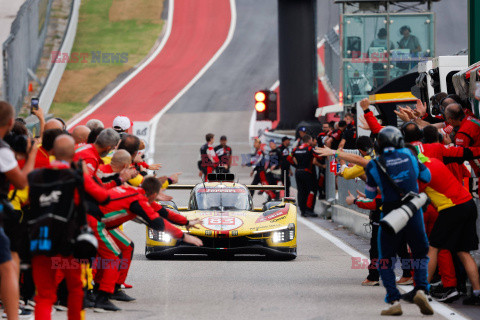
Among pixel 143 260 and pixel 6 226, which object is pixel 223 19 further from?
pixel 6 226

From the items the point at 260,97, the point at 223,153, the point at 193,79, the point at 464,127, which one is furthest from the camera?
the point at 193,79

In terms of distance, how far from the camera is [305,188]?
2444 centimetres

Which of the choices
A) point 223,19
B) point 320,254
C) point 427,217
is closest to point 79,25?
point 223,19

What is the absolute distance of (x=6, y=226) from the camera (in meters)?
9.16

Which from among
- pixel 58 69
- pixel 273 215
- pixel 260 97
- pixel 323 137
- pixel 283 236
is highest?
pixel 58 69

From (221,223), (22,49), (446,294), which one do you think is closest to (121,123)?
Result: (221,223)

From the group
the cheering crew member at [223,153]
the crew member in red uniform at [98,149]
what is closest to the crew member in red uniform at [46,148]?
the crew member in red uniform at [98,149]

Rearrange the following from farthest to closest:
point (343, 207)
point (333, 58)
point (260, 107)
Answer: point (333, 58)
point (260, 107)
point (343, 207)

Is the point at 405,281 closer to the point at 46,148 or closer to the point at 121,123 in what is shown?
the point at 121,123

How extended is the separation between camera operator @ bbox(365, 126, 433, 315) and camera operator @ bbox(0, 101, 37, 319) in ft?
11.2

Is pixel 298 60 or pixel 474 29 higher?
pixel 474 29

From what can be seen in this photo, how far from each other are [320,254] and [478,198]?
455 cm

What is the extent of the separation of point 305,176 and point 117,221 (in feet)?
46.3

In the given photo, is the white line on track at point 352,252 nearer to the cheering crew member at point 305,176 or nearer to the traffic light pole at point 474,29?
the cheering crew member at point 305,176
